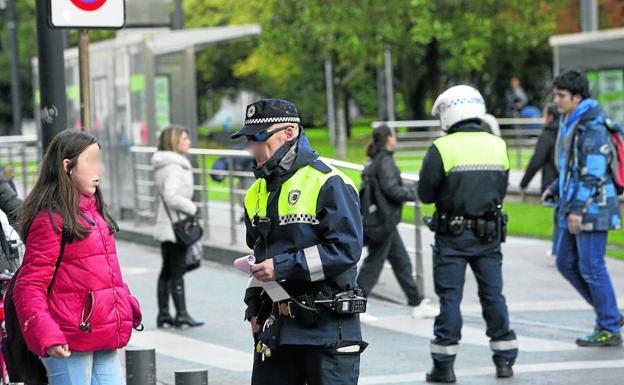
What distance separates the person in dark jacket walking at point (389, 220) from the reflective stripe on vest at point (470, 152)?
3032 mm

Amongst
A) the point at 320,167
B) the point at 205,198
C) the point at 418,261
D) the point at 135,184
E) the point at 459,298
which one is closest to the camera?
the point at 320,167

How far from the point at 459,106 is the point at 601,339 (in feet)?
7.38

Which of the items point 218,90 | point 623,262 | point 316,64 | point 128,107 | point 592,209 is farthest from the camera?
point 218,90

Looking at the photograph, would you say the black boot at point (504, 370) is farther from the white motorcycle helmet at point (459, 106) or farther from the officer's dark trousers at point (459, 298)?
the white motorcycle helmet at point (459, 106)

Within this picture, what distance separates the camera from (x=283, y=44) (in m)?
40.2

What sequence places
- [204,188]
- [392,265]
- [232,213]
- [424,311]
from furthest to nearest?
[204,188] < [232,213] < [392,265] < [424,311]

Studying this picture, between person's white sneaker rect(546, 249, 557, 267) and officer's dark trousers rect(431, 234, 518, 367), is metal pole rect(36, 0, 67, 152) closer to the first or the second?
officer's dark trousers rect(431, 234, 518, 367)

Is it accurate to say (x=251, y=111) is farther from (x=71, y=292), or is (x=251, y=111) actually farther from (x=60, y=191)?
(x=71, y=292)

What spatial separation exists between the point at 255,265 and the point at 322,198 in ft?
1.21

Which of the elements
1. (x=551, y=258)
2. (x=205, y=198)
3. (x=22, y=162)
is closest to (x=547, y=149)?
(x=551, y=258)

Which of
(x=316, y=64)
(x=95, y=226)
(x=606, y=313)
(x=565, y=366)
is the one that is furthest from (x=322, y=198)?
(x=316, y=64)

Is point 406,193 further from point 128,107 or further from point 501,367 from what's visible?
point 128,107

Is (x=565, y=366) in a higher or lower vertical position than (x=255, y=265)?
lower

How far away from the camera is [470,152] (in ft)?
26.8
